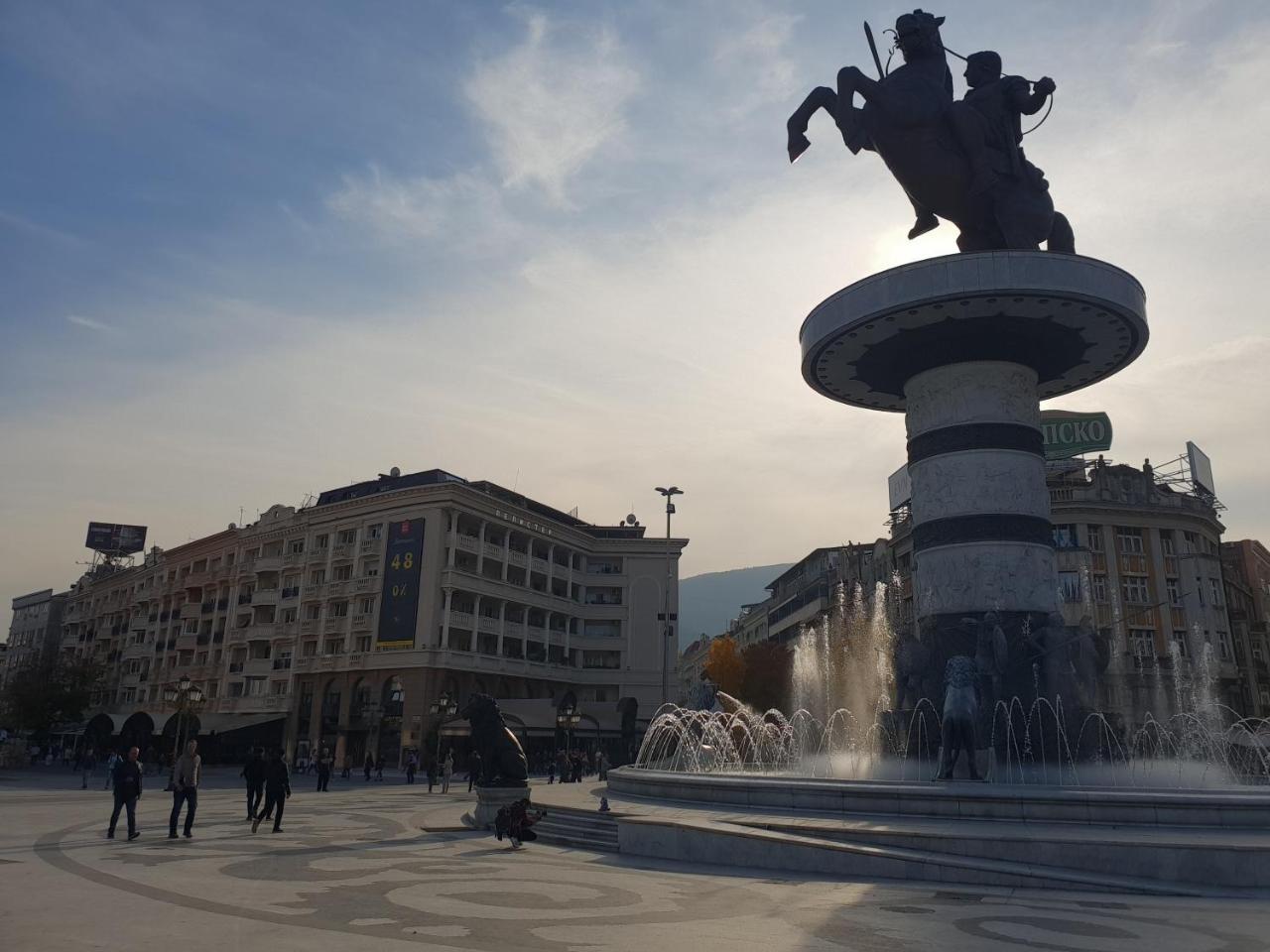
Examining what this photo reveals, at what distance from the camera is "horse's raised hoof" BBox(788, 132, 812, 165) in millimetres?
23328

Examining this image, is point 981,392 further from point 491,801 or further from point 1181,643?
point 1181,643

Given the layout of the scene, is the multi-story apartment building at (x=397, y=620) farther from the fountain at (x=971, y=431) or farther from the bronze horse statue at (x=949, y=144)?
the bronze horse statue at (x=949, y=144)

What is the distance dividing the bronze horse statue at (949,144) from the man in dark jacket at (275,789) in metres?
19.3

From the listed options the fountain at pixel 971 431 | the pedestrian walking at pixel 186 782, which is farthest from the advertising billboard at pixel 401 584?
the pedestrian walking at pixel 186 782

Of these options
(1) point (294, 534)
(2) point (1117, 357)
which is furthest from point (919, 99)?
(1) point (294, 534)

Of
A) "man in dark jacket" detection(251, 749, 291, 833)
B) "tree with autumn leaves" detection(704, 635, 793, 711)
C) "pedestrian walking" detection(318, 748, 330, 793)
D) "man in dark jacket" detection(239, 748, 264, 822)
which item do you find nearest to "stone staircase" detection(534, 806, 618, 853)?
"man in dark jacket" detection(251, 749, 291, 833)

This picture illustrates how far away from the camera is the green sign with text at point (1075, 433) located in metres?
56.7

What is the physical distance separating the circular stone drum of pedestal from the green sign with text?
117 ft

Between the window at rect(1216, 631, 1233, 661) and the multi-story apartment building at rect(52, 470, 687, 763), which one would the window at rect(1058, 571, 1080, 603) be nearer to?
the window at rect(1216, 631, 1233, 661)

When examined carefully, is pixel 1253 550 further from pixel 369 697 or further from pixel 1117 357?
pixel 369 697

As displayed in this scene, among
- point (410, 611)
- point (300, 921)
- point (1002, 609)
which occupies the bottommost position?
point (300, 921)

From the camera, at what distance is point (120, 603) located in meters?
83.8

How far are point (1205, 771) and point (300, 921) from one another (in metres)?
19.9

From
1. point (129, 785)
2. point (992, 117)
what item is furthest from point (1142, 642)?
point (129, 785)
